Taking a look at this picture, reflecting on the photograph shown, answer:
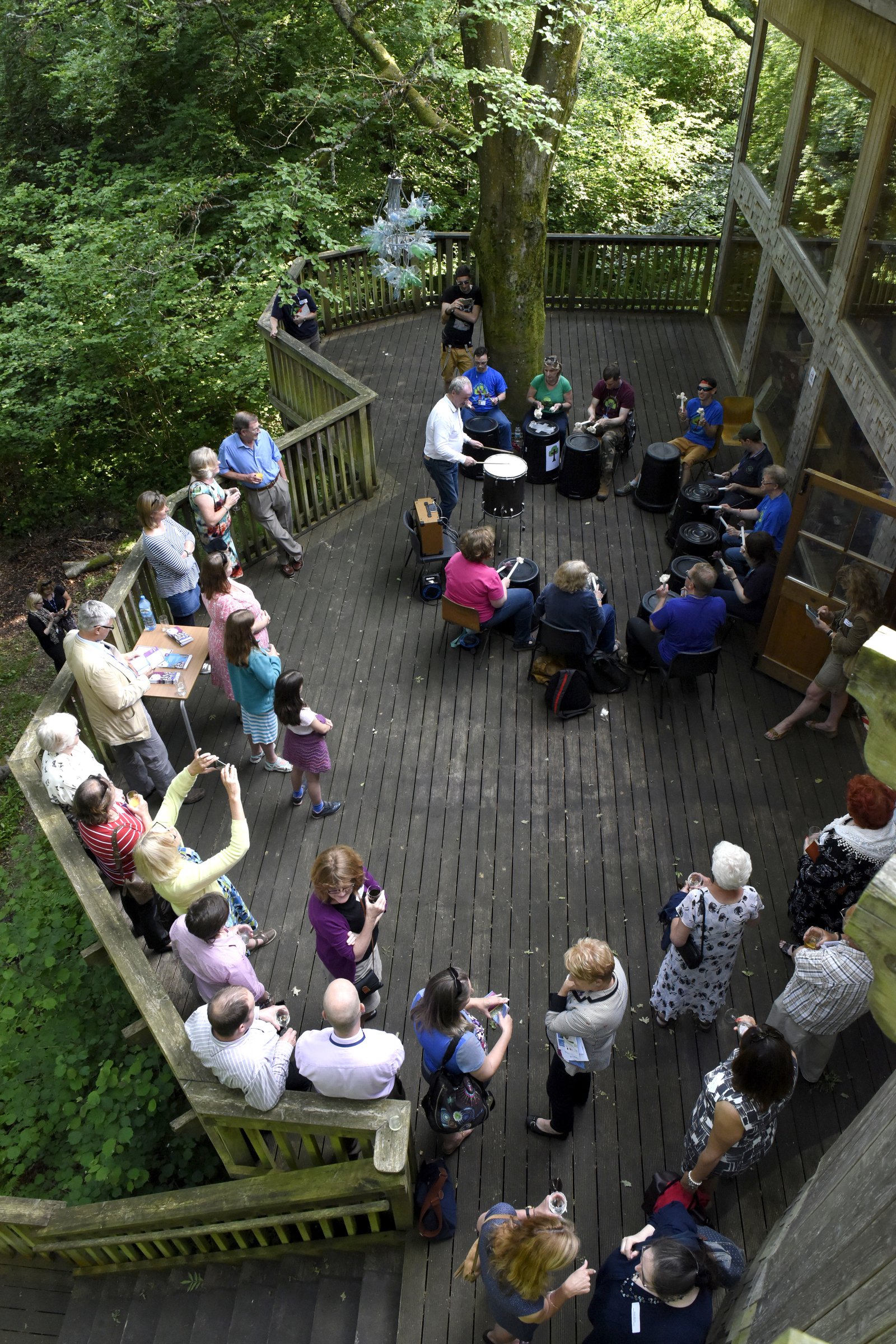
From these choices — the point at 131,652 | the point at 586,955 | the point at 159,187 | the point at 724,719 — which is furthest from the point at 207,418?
the point at 586,955

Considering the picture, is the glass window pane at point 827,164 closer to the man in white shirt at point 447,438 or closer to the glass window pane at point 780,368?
A: the glass window pane at point 780,368

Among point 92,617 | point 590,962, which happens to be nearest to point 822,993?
point 590,962

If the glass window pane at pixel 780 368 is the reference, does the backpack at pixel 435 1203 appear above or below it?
below

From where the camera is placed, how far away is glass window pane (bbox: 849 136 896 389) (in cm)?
624

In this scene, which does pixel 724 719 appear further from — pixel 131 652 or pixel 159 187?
pixel 159 187

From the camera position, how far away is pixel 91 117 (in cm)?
1355

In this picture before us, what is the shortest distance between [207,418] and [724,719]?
35.3 ft

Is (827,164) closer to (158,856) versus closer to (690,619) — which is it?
(690,619)

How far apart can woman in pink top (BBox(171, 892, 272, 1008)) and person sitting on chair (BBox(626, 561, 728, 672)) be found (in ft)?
11.4

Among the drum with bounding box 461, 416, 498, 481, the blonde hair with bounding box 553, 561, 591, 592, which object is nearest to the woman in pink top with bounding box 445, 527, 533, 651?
the blonde hair with bounding box 553, 561, 591, 592

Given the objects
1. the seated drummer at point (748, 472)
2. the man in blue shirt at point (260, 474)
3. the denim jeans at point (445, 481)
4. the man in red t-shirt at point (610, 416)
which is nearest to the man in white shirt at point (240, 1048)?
the man in blue shirt at point (260, 474)

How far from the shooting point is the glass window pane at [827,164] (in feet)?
22.8

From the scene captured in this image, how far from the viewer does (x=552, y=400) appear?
8648 millimetres

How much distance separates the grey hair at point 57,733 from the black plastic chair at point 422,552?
369 centimetres
